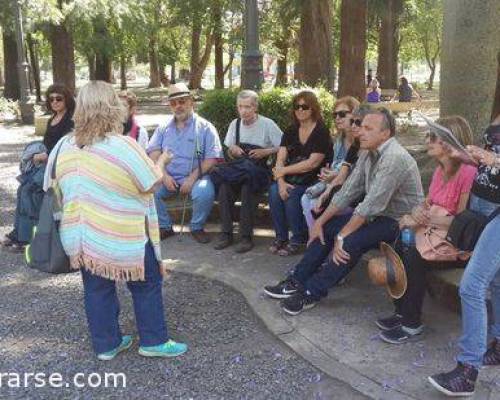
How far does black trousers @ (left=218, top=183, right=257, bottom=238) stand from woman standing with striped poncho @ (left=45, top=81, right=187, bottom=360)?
2.25m

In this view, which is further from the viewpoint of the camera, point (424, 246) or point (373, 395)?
point (424, 246)

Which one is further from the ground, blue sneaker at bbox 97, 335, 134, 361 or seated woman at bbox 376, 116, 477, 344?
seated woman at bbox 376, 116, 477, 344

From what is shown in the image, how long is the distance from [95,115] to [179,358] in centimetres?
158

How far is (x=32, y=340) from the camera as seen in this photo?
14.3 feet

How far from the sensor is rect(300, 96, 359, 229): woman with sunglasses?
5.34m

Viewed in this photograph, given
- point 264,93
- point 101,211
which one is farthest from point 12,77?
point 101,211

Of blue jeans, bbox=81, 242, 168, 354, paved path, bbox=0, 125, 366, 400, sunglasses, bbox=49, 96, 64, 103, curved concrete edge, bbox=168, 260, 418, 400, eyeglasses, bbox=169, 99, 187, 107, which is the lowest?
paved path, bbox=0, 125, 366, 400

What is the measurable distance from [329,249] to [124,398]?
1.89 metres

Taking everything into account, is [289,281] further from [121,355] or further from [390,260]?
[121,355]

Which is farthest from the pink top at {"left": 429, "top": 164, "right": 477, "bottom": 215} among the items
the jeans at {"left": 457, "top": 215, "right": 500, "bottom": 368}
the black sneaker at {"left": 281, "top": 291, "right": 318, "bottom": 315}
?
the black sneaker at {"left": 281, "top": 291, "right": 318, "bottom": 315}

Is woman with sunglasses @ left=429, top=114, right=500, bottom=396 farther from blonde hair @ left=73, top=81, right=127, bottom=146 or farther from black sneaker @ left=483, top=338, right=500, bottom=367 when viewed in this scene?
blonde hair @ left=73, top=81, right=127, bottom=146

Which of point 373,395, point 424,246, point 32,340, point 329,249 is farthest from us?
point 329,249

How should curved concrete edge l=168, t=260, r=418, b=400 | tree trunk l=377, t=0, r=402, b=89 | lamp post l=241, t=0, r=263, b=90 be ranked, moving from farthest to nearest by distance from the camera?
tree trunk l=377, t=0, r=402, b=89
lamp post l=241, t=0, r=263, b=90
curved concrete edge l=168, t=260, r=418, b=400

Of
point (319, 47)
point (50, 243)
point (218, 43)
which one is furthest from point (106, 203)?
point (218, 43)
